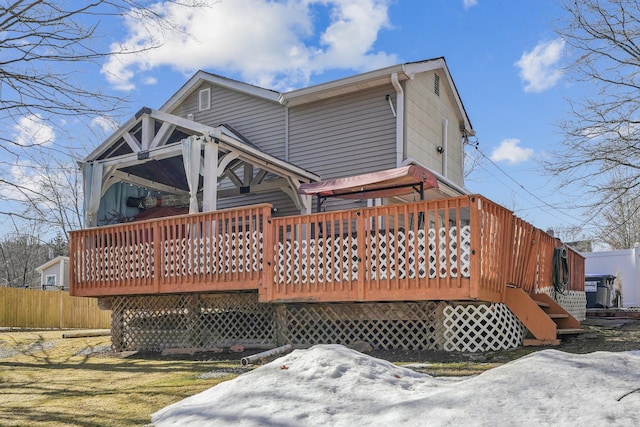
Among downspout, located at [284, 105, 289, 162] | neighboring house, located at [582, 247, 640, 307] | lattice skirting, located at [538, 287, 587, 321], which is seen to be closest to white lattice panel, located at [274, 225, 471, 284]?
lattice skirting, located at [538, 287, 587, 321]

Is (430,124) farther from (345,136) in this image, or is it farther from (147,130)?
(147,130)

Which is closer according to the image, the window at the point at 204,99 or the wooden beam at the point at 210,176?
the wooden beam at the point at 210,176

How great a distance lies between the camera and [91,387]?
20.5 ft

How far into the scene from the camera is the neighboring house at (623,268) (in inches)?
698

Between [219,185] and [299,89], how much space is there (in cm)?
341

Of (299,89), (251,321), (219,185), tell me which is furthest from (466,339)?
(219,185)

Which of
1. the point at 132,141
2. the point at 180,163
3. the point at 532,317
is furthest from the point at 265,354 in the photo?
the point at 180,163

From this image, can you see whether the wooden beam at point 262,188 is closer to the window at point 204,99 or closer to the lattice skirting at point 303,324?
the window at point 204,99

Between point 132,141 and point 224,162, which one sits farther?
point 132,141

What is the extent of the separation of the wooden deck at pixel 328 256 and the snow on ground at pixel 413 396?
9.25 feet

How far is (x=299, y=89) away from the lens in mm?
13148

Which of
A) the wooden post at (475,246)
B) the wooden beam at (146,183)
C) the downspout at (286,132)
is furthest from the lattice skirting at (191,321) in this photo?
the downspout at (286,132)

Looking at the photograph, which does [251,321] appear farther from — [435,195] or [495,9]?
[495,9]

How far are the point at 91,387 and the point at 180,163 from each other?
25.5 ft
